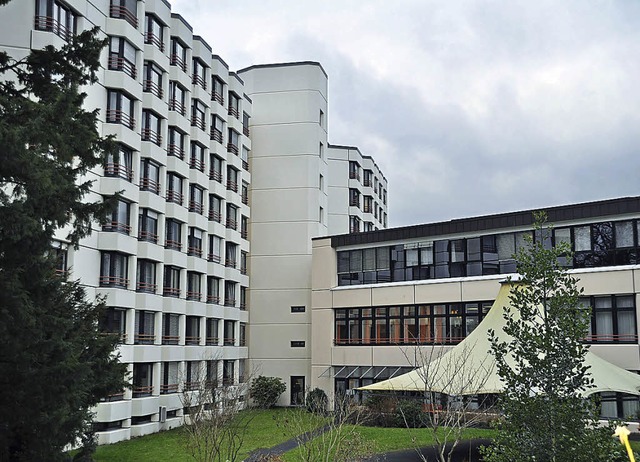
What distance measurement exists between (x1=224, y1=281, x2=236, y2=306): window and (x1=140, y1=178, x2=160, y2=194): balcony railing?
10734 mm

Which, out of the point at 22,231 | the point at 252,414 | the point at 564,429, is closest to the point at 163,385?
the point at 252,414

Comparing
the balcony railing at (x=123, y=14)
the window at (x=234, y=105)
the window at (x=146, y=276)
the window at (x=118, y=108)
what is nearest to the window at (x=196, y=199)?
the window at (x=146, y=276)

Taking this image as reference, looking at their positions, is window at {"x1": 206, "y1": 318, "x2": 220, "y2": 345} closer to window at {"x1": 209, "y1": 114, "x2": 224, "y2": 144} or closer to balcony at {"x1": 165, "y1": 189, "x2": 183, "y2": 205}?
balcony at {"x1": 165, "y1": 189, "x2": 183, "y2": 205}

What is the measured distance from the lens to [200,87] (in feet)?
138

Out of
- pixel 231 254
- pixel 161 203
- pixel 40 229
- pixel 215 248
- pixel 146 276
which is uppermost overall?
pixel 161 203

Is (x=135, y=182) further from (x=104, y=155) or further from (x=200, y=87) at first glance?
(x=104, y=155)

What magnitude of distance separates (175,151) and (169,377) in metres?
11.8

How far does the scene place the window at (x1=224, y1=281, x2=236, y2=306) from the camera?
45.6m

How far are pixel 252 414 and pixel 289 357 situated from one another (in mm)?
7949

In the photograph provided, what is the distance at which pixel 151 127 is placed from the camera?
1425 inches

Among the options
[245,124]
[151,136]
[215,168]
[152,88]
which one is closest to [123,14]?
[152,88]

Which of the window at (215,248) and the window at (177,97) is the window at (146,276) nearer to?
the window at (215,248)

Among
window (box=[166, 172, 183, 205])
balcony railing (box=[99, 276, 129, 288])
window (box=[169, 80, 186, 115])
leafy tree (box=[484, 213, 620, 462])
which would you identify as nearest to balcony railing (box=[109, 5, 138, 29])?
window (box=[169, 80, 186, 115])

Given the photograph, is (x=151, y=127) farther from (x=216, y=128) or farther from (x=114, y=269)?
(x=216, y=128)
